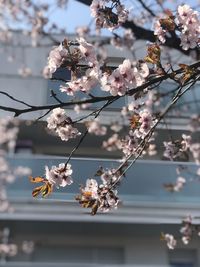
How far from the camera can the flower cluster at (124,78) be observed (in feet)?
6.88

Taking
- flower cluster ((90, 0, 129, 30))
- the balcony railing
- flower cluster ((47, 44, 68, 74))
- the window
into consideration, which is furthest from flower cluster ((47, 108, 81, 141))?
the window

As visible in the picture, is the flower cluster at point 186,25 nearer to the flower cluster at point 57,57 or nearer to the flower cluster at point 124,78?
the flower cluster at point 124,78

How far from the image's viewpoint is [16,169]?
271 inches

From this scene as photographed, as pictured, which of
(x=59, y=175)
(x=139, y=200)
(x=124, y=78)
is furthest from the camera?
(x=139, y=200)

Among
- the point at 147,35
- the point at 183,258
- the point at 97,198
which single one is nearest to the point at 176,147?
the point at 147,35

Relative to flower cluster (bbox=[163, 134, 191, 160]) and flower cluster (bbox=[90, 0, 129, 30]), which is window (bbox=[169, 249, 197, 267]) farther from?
flower cluster (bbox=[90, 0, 129, 30])

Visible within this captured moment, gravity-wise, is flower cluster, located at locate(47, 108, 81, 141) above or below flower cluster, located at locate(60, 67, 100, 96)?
below

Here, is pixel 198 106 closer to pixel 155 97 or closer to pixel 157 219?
pixel 157 219

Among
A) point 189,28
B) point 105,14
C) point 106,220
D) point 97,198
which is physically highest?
point 106,220

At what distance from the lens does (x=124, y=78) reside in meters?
2.12

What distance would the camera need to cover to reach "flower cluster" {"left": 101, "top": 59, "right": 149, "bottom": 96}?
2.10 m

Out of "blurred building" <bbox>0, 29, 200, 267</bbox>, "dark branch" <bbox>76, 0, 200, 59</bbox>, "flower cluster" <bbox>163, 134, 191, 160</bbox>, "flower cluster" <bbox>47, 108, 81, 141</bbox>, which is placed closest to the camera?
"flower cluster" <bbox>47, 108, 81, 141</bbox>

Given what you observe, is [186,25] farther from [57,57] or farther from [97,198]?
[97,198]

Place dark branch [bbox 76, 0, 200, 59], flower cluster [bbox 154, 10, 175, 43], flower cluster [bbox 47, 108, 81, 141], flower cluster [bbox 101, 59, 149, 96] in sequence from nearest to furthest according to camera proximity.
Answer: flower cluster [bbox 101, 59, 149, 96] → flower cluster [bbox 154, 10, 175, 43] → flower cluster [bbox 47, 108, 81, 141] → dark branch [bbox 76, 0, 200, 59]
